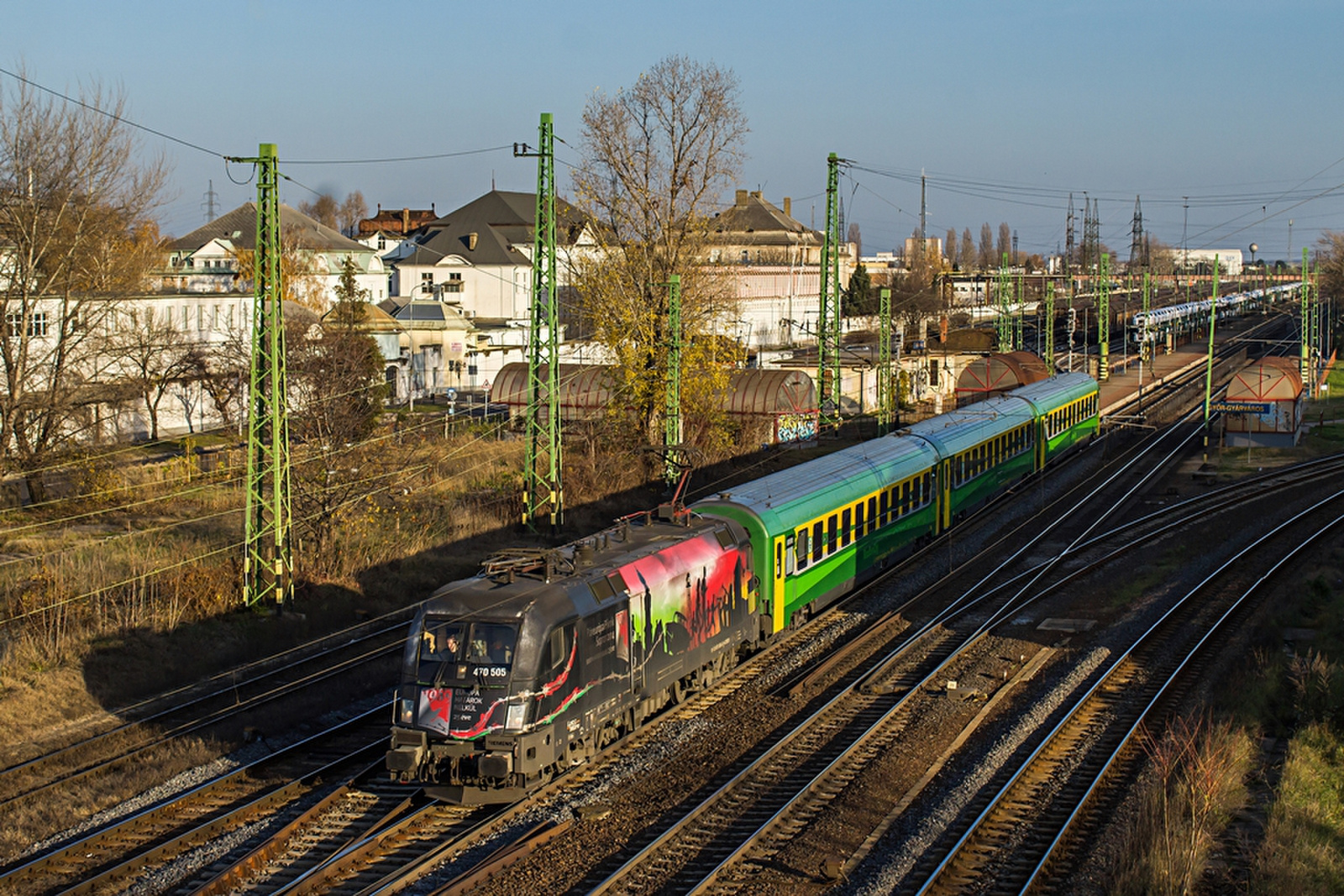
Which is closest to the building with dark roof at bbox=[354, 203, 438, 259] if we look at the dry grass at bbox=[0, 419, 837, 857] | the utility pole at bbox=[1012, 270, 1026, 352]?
the utility pole at bbox=[1012, 270, 1026, 352]

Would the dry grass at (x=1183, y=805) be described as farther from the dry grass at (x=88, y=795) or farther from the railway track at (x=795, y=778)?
the dry grass at (x=88, y=795)

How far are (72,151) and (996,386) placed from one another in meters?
31.0

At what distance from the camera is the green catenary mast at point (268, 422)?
1984cm

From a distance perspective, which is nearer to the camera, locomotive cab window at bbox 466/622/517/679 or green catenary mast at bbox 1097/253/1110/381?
locomotive cab window at bbox 466/622/517/679

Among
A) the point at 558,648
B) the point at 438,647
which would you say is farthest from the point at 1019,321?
the point at 438,647

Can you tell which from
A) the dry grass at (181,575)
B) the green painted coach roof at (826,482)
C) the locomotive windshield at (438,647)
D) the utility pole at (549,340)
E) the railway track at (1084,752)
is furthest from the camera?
the utility pole at (549,340)

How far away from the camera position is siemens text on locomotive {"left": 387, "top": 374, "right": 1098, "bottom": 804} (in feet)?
40.7

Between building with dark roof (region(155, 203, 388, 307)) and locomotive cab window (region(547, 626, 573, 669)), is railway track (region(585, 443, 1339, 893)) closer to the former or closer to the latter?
locomotive cab window (region(547, 626, 573, 669))

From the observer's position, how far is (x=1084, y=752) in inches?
568

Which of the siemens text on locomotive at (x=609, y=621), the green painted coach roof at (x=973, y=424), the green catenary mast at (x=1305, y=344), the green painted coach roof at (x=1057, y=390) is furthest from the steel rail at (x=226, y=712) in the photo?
the green catenary mast at (x=1305, y=344)

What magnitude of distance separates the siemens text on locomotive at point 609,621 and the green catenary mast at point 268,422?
7.29m

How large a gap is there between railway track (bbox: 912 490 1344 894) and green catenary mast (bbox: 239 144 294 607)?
13012mm

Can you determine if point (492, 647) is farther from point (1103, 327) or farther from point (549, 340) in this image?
point (1103, 327)

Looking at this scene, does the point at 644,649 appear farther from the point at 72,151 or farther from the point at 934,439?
the point at 72,151
